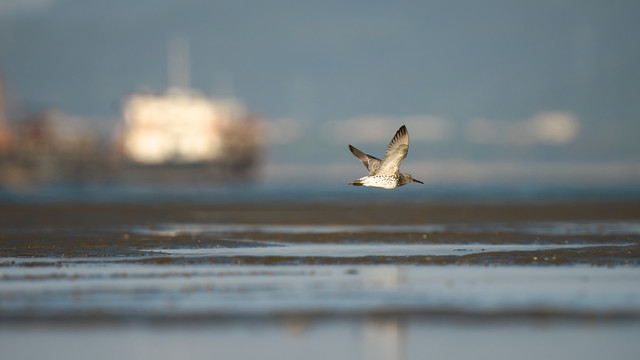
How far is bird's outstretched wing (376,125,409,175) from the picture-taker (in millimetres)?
19438

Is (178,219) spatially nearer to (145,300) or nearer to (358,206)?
(358,206)

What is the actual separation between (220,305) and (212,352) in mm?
2651

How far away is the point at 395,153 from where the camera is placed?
782 inches

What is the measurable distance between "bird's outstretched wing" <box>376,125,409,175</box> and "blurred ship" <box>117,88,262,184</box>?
308 ft

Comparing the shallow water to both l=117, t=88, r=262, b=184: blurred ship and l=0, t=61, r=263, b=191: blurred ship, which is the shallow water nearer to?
l=0, t=61, r=263, b=191: blurred ship

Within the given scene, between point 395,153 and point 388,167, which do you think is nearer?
point 395,153

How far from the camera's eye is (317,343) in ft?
39.0

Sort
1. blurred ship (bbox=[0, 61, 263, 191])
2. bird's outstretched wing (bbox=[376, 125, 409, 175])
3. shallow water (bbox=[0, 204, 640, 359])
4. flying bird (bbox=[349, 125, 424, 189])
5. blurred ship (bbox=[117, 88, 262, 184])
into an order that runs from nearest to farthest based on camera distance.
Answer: shallow water (bbox=[0, 204, 640, 359])
bird's outstretched wing (bbox=[376, 125, 409, 175])
flying bird (bbox=[349, 125, 424, 189])
blurred ship (bbox=[0, 61, 263, 191])
blurred ship (bbox=[117, 88, 262, 184])

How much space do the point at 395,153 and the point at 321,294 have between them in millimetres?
5361

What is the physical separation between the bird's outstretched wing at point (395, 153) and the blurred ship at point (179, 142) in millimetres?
93903

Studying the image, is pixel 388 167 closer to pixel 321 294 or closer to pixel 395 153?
pixel 395 153

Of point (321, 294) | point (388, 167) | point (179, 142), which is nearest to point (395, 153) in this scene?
point (388, 167)

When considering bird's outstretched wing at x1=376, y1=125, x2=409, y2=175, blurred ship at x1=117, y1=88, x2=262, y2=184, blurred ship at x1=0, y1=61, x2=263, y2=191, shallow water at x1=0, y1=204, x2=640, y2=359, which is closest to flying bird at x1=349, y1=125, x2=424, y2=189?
bird's outstretched wing at x1=376, y1=125, x2=409, y2=175

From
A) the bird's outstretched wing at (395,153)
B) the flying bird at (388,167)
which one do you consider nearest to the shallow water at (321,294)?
the flying bird at (388,167)
